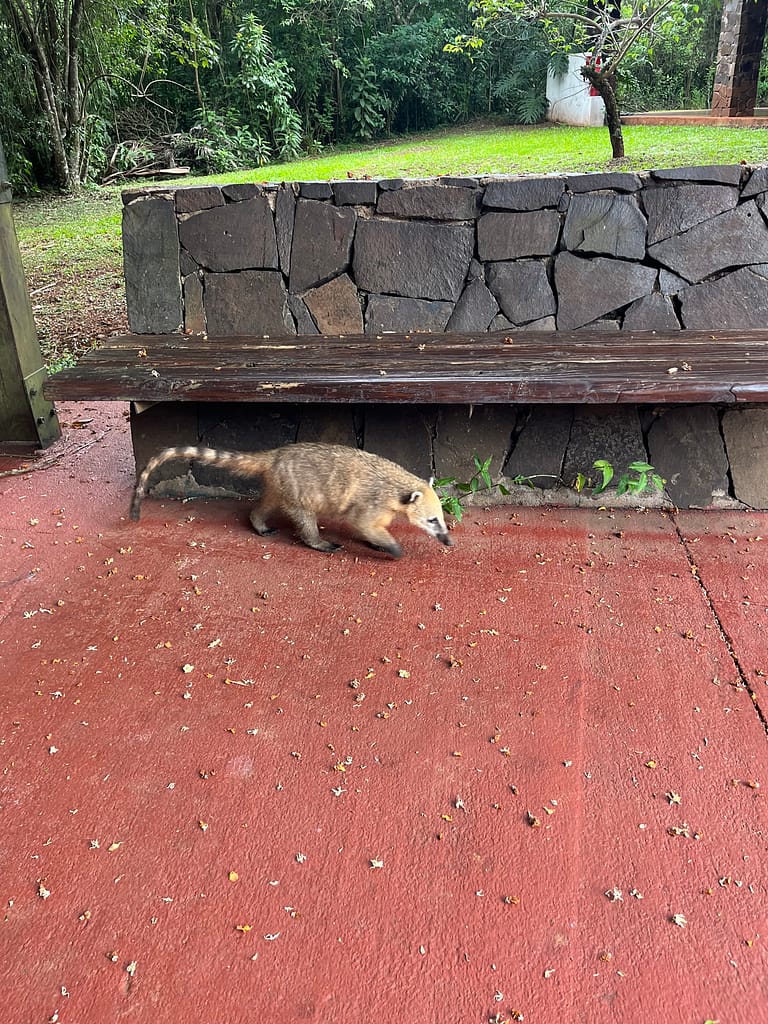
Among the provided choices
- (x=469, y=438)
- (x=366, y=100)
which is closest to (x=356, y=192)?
(x=469, y=438)

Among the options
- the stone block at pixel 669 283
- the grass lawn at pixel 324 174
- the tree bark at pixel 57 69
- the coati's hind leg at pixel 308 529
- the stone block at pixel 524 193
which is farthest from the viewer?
the tree bark at pixel 57 69

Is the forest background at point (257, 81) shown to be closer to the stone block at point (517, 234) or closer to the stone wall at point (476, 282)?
the stone wall at point (476, 282)

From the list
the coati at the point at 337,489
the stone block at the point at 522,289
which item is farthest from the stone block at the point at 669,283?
the coati at the point at 337,489

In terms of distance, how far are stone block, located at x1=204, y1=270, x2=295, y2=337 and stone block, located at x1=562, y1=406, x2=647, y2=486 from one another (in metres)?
1.84

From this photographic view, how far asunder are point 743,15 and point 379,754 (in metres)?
9.68

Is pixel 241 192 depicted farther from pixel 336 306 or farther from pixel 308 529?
pixel 308 529

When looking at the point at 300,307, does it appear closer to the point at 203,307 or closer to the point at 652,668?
the point at 203,307

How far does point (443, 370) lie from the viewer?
3.87 meters

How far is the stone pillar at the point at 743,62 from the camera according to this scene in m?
8.49

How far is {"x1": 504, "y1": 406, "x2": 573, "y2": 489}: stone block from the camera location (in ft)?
14.4

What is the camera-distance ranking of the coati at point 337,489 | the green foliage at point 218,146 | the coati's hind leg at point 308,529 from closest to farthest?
the coati at point 337,489, the coati's hind leg at point 308,529, the green foliage at point 218,146

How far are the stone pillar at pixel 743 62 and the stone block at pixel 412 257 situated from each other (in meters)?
6.30

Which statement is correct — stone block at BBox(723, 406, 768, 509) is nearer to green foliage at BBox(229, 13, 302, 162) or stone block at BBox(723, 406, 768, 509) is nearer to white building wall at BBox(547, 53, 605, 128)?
white building wall at BBox(547, 53, 605, 128)

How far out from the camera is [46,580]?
3777 mm
